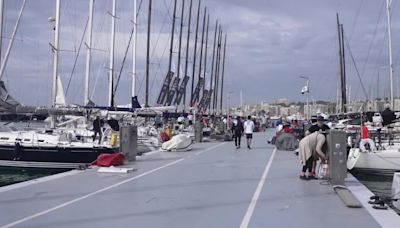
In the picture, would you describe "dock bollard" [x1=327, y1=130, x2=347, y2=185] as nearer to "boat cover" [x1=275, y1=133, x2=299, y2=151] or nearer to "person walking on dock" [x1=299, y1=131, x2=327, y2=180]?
"person walking on dock" [x1=299, y1=131, x2=327, y2=180]

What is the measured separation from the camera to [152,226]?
26.9 ft

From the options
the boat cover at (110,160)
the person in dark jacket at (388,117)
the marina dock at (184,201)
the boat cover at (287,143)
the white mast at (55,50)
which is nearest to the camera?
the marina dock at (184,201)

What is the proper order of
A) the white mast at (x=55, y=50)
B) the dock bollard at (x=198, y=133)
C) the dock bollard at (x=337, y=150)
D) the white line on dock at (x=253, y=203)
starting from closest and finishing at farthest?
the white line on dock at (x=253, y=203) → the dock bollard at (x=337, y=150) → the white mast at (x=55, y=50) → the dock bollard at (x=198, y=133)

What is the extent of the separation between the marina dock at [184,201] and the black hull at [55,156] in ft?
27.0

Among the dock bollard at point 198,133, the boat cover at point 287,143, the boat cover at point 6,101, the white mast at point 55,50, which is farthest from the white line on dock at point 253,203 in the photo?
the dock bollard at point 198,133

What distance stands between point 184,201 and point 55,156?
15.6 meters

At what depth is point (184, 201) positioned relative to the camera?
1055 centimetres

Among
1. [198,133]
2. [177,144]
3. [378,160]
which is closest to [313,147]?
[378,160]

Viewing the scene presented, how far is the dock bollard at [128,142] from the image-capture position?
18.6m

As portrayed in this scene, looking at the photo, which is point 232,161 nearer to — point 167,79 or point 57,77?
point 57,77

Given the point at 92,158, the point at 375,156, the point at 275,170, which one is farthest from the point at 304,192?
the point at 92,158

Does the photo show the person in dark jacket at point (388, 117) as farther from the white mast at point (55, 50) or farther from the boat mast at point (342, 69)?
the boat mast at point (342, 69)

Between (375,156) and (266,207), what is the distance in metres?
12.1

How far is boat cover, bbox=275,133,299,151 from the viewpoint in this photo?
87.4ft
